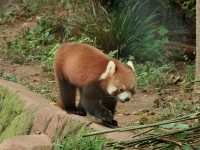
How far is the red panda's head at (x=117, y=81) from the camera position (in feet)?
19.7

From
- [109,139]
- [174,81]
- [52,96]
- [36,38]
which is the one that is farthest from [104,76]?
[36,38]

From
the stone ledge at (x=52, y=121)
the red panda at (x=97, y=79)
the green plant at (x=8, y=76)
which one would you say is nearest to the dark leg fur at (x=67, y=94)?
the red panda at (x=97, y=79)

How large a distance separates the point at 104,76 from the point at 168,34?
5.77 m

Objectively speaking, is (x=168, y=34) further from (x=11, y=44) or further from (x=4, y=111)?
(x=4, y=111)

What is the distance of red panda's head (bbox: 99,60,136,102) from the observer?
6.02 m

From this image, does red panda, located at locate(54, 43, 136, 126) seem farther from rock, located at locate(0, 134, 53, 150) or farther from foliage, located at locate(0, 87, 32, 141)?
rock, located at locate(0, 134, 53, 150)

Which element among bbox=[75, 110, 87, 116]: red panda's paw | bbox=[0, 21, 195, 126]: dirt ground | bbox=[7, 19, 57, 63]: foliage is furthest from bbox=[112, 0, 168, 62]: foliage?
bbox=[75, 110, 87, 116]: red panda's paw

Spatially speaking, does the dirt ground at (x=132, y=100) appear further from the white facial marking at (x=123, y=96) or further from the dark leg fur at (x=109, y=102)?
the white facial marking at (x=123, y=96)

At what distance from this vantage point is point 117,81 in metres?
6.10

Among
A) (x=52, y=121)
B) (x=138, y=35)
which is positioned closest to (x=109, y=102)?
(x=52, y=121)

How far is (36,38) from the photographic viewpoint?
1150cm

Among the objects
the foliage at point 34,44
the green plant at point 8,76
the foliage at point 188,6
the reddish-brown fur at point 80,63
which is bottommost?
the foliage at point 34,44

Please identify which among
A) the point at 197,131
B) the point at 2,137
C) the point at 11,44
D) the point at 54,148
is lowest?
the point at 11,44

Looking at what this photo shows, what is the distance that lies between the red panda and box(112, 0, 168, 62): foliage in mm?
4199
